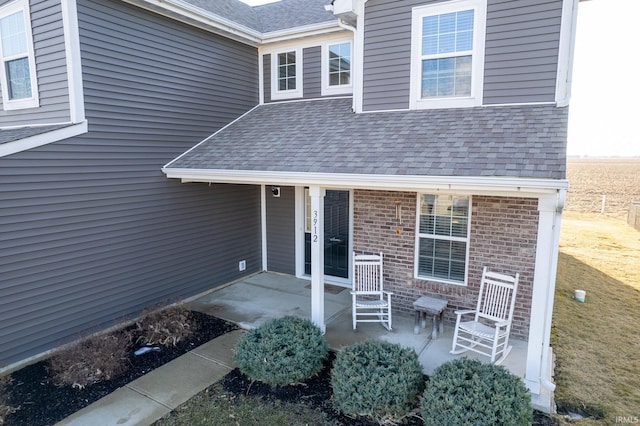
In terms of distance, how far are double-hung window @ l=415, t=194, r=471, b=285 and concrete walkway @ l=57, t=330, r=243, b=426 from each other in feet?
11.3

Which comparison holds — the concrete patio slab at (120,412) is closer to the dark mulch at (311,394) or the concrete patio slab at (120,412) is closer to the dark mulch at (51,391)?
the dark mulch at (51,391)

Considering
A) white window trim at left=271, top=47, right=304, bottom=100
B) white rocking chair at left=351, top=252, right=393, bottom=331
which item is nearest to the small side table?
white rocking chair at left=351, top=252, right=393, bottom=331

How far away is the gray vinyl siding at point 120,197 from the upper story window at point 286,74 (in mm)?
731

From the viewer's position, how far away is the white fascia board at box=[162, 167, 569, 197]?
4123mm

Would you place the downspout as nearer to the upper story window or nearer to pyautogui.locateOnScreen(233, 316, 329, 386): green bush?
pyautogui.locateOnScreen(233, 316, 329, 386): green bush

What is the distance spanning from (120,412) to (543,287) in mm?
4878

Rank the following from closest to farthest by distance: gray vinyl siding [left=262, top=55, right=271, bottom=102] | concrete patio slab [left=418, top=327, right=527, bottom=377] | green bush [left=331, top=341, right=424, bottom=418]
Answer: green bush [left=331, top=341, right=424, bottom=418], concrete patio slab [left=418, top=327, right=527, bottom=377], gray vinyl siding [left=262, top=55, right=271, bottom=102]

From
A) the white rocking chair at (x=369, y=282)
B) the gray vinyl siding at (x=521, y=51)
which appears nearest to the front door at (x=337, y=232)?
the white rocking chair at (x=369, y=282)

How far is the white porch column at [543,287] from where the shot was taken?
4.13 m

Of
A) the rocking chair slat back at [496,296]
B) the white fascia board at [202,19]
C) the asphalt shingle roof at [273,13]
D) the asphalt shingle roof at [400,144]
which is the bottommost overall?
the rocking chair slat back at [496,296]

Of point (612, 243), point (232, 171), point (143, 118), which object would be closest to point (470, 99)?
point (232, 171)

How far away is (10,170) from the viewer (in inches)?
195

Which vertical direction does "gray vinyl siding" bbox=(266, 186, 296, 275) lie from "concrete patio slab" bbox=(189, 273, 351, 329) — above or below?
above

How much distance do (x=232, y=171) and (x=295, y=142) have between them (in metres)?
1.17
